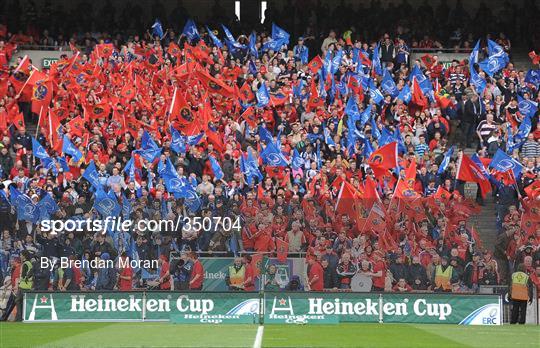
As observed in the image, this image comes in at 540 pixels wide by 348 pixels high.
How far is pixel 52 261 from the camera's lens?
2900 cm

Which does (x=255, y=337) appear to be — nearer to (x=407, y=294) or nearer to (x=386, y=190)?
(x=407, y=294)

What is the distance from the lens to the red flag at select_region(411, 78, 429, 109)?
38875 millimetres

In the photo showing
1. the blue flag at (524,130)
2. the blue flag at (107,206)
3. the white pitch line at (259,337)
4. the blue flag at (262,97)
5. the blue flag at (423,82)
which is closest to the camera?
the white pitch line at (259,337)

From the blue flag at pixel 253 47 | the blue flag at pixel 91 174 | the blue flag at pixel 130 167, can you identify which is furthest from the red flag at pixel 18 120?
the blue flag at pixel 253 47

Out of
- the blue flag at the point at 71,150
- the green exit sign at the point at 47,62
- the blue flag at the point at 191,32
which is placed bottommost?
the blue flag at the point at 71,150

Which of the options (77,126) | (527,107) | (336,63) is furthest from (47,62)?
(527,107)

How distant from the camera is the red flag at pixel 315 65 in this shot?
40.3 m

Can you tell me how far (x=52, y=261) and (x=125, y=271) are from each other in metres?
1.92

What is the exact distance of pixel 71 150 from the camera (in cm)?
3450

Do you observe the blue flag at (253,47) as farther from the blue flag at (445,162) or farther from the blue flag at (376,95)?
the blue flag at (445,162)

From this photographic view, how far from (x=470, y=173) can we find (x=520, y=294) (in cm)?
571

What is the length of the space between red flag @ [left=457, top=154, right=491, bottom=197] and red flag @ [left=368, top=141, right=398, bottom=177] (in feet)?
6.49

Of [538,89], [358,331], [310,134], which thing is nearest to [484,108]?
[538,89]

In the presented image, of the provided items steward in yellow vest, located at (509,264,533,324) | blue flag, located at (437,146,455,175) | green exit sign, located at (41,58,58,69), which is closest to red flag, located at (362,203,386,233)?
steward in yellow vest, located at (509,264,533,324)
